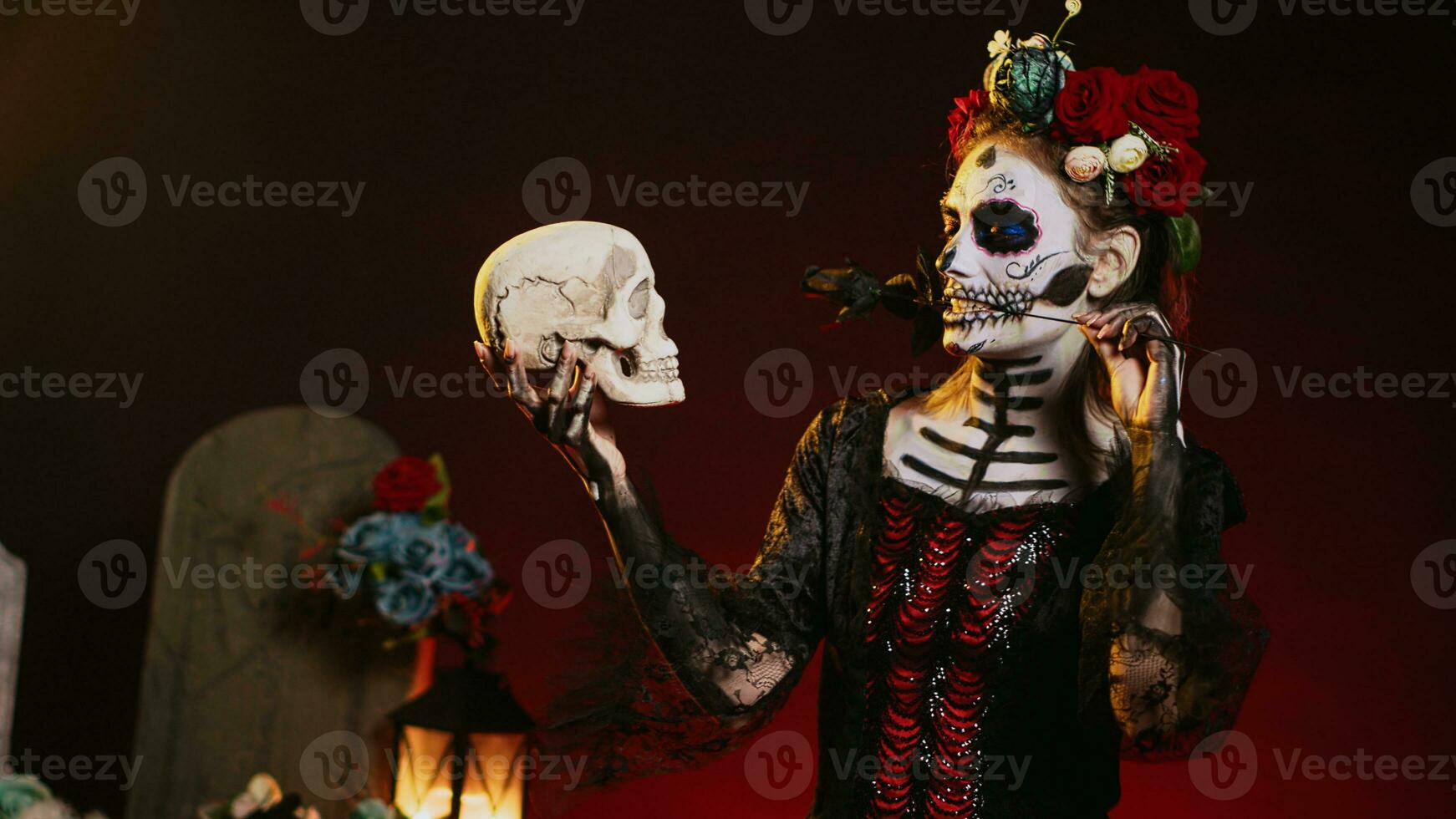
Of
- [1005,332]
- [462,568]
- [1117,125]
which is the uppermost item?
[1117,125]

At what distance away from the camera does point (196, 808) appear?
8.43 feet

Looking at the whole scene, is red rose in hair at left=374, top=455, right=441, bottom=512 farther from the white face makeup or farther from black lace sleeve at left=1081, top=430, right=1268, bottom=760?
black lace sleeve at left=1081, top=430, right=1268, bottom=760

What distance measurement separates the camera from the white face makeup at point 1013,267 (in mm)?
1829

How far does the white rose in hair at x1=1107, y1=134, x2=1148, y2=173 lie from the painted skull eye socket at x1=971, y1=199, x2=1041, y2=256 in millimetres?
116

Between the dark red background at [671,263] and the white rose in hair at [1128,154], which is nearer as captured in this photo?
the white rose in hair at [1128,154]

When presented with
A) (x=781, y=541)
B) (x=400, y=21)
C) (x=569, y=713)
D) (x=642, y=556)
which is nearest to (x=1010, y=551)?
(x=781, y=541)

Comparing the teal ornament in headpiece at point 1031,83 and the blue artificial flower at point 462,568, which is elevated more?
the teal ornament in headpiece at point 1031,83

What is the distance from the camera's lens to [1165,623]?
163cm

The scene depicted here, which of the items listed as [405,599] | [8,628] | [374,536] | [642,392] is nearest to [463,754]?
[405,599]

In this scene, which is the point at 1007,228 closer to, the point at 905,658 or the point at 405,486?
the point at 905,658

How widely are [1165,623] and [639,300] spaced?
2.38ft

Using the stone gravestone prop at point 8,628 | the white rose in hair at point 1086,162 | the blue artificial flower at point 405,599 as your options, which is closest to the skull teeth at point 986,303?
the white rose in hair at point 1086,162

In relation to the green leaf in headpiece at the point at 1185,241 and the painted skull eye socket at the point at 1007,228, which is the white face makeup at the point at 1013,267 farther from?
the green leaf in headpiece at the point at 1185,241

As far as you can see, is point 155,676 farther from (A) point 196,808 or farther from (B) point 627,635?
(B) point 627,635
